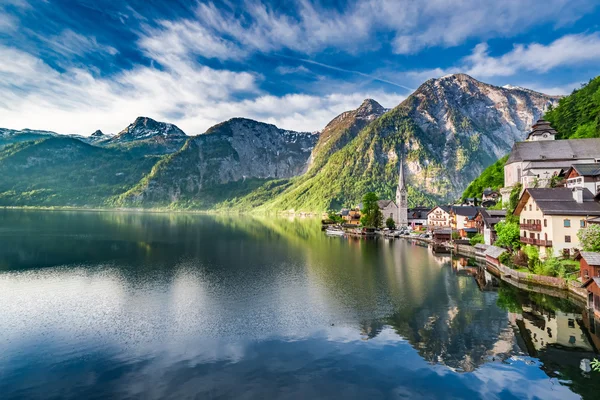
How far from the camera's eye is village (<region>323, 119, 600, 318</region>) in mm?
46819

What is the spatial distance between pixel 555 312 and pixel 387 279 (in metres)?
23.0

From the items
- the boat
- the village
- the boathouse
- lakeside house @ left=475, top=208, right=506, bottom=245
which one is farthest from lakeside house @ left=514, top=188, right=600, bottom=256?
the boat

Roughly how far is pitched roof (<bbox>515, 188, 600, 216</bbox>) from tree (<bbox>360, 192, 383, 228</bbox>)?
3562 inches

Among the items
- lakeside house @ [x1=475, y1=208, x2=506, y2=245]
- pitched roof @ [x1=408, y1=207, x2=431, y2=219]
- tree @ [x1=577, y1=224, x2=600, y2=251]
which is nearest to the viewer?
tree @ [x1=577, y1=224, x2=600, y2=251]

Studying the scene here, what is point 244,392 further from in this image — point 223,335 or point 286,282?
point 286,282

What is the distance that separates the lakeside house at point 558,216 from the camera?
5072 centimetres

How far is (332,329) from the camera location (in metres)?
35.1

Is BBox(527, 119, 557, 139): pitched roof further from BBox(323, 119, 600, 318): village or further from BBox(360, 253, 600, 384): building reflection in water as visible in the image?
BBox(360, 253, 600, 384): building reflection in water

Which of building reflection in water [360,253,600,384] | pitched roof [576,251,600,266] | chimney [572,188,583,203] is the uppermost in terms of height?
chimney [572,188,583,203]

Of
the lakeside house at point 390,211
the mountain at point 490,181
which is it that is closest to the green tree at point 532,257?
the mountain at point 490,181

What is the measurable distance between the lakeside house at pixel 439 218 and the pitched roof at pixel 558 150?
34.4 meters

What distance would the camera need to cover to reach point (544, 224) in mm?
53688

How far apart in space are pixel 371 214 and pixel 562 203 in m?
97.4

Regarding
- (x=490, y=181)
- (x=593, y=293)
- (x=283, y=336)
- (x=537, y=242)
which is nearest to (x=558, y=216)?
(x=537, y=242)
